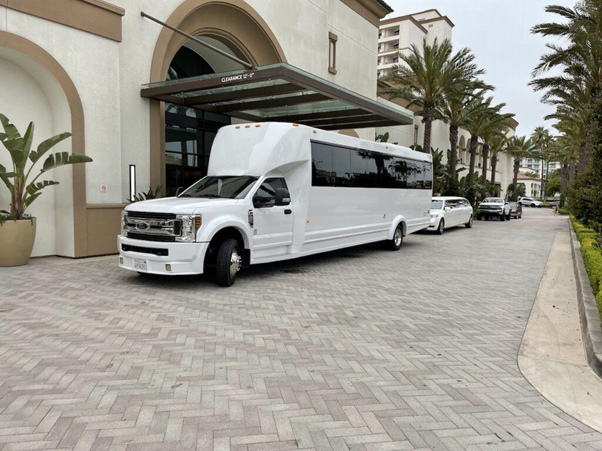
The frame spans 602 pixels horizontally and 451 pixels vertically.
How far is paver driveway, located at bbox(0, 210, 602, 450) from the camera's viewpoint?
3305 mm

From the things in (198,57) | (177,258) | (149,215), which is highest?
(198,57)

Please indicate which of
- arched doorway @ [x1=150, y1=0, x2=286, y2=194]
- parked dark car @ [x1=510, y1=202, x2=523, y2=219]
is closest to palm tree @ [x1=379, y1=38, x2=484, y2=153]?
arched doorway @ [x1=150, y1=0, x2=286, y2=194]

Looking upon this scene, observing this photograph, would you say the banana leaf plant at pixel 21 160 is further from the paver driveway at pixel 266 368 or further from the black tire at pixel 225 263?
the black tire at pixel 225 263

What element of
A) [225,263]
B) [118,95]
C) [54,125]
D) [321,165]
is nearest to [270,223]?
[225,263]

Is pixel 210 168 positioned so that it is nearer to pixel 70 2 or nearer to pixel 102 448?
pixel 70 2

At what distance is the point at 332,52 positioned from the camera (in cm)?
2245

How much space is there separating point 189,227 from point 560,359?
5.55 m

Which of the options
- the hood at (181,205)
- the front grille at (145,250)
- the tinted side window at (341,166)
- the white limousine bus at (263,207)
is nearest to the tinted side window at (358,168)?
the white limousine bus at (263,207)

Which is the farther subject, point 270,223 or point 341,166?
point 341,166

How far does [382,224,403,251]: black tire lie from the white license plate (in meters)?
8.02

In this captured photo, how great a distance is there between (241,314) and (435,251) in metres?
9.15

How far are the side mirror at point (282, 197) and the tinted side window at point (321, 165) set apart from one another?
3.75ft

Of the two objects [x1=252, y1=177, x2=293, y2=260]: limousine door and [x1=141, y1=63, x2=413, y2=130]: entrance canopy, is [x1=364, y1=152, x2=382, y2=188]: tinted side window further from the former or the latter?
[x1=252, y1=177, x2=293, y2=260]: limousine door

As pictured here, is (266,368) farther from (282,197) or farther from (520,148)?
(520,148)
